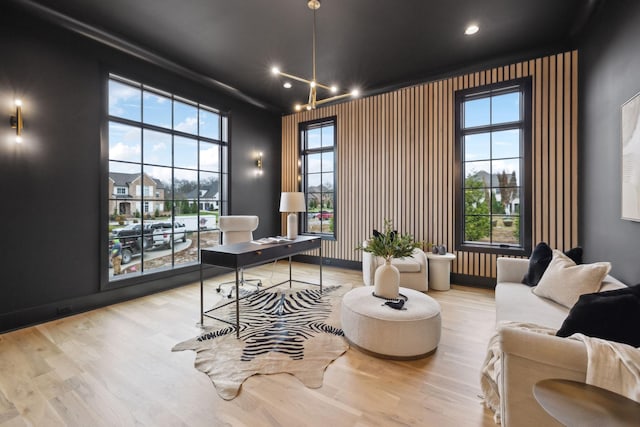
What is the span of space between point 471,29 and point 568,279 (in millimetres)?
2930

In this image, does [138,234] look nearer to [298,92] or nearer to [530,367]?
[298,92]

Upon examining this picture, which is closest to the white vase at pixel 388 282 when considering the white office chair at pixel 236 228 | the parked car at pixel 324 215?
the white office chair at pixel 236 228

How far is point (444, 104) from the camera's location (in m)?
4.43

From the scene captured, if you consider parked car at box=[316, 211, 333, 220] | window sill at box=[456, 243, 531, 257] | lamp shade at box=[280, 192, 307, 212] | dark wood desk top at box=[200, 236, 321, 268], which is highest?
lamp shade at box=[280, 192, 307, 212]

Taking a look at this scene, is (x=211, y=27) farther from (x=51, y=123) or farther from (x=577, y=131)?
(x=577, y=131)

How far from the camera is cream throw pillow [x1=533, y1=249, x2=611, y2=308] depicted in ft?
7.00

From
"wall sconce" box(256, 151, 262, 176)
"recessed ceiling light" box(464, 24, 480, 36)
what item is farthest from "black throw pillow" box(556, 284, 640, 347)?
"wall sconce" box(256, 151, 262, 176)

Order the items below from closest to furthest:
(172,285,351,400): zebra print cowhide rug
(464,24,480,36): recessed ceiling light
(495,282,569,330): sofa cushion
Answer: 1. (495,282,569,330): sofa cushion
2. (172,285,351,400): zebra print cowhide rug
3. (464,24,480,36): recessed ceiling light

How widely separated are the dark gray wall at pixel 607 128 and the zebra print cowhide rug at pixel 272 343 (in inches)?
99.9

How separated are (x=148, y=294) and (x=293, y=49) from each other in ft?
12.9

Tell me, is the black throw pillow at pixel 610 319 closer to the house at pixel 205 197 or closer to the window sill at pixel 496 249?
the window sill at pixel 496 249

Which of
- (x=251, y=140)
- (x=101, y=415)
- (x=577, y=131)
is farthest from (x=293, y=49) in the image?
(x=101, y=415)

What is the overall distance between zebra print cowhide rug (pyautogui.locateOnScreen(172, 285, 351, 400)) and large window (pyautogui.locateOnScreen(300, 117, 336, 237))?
246 cm

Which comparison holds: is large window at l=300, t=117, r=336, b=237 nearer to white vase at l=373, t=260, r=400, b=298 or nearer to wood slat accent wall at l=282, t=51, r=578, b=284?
wood slat accent wall at l=282, t=51, r=578, b=284
